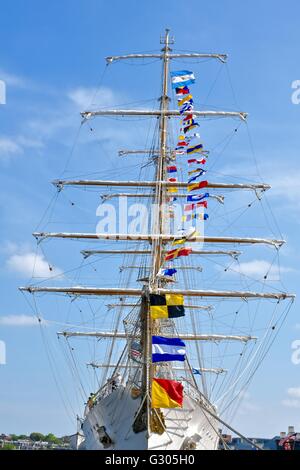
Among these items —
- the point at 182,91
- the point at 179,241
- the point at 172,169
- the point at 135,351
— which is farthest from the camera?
the point at 172,169

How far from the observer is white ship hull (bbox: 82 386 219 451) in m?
36.5

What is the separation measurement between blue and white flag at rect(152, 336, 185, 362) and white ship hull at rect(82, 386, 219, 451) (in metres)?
2.98

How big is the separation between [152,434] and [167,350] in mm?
4064

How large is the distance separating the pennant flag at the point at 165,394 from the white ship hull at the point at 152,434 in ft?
5.52

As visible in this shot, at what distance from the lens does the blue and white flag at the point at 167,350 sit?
36219 mm

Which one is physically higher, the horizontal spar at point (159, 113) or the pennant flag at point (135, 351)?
the horizontal spar at point (159, 113)

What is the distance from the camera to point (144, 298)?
1554 inches

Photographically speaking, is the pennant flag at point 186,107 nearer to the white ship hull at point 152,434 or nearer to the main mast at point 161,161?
the main mast at point 161,161

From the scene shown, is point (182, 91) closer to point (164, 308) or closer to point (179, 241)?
point (179, 241)

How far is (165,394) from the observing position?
35.6 m

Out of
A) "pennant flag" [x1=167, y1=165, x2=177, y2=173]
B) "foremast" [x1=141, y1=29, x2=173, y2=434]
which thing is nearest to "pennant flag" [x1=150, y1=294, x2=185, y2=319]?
"foremast" [x1=141, y1=29, x2=173, y2=434]

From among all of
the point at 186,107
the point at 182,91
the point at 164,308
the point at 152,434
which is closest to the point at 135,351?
the point at 164,308

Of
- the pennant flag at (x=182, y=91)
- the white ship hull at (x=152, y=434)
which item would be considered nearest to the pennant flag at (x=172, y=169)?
the pennant flag at (x=182, y=91)
